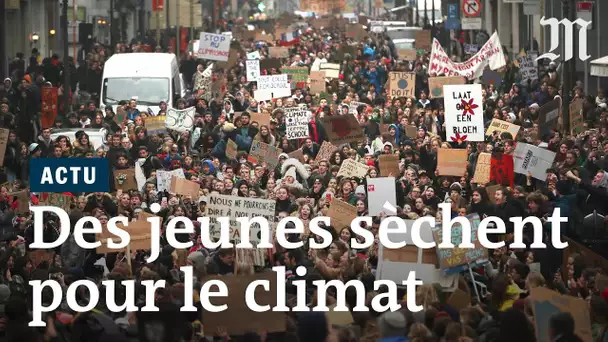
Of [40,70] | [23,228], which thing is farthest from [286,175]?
[40,70]

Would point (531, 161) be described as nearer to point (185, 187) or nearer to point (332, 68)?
point (185, 187)

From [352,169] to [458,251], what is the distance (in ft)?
21.0

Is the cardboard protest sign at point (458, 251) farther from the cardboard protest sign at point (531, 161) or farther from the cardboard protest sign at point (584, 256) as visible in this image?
the cardboard protest sign at point (531, 161)

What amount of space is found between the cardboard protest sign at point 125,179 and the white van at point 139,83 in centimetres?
1114

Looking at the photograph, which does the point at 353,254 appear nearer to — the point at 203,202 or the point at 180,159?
the point at 203,202

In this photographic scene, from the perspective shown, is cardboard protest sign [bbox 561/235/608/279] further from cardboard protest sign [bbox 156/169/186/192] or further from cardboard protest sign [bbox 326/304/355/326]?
cardboard protest sign [bbox 156/169/186/192]

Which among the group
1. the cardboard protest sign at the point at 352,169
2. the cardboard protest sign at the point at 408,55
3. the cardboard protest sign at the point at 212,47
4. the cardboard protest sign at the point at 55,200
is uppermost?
the cardboard protest sign at the point at 212,47

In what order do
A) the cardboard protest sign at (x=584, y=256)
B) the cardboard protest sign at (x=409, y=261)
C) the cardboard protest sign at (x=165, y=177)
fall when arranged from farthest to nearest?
the cardboard protest sign at (x=165, y=177) < the cardboard protest sign at (x=584, y=256) < the cardboard protest sign at (x=409, y=261)

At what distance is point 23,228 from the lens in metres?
16.7

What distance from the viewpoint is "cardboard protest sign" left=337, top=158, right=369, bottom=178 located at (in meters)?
19.9

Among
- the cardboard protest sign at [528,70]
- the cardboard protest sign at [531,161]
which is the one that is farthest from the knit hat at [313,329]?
the cardboard protest sign at [528,70]

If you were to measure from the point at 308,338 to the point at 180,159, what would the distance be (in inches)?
448

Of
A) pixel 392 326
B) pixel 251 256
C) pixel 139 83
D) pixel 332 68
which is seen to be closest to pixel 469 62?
pixel 332 68

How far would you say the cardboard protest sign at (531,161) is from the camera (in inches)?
766
